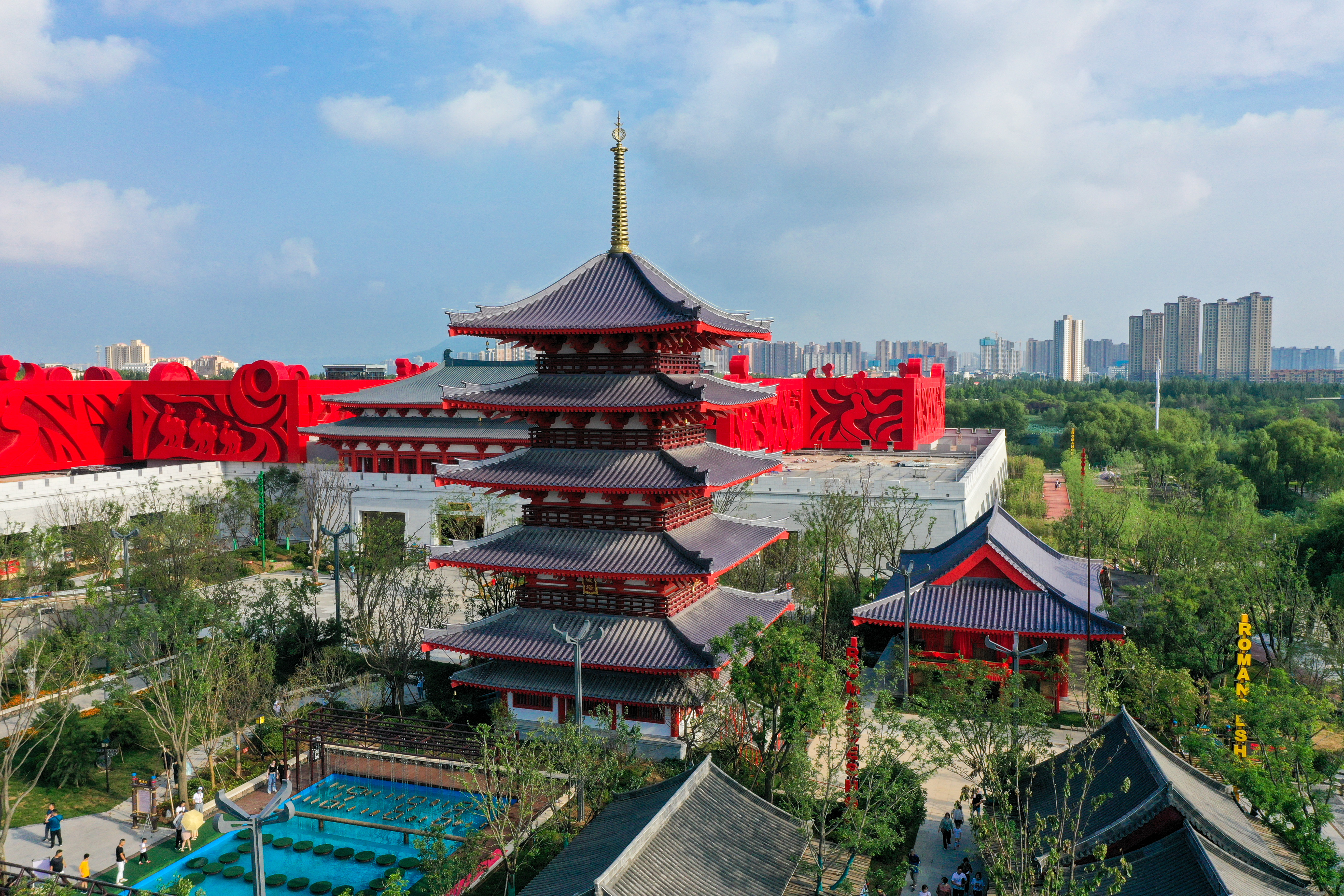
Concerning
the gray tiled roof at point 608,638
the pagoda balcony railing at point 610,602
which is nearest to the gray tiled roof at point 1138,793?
the gray tiled roof at point 608,638

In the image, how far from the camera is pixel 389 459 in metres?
49.6

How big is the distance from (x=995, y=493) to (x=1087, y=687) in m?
39.8

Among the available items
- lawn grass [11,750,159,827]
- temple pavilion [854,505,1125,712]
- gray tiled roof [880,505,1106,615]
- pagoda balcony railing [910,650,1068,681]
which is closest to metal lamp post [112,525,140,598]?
lawn grass [11,750,159,827]

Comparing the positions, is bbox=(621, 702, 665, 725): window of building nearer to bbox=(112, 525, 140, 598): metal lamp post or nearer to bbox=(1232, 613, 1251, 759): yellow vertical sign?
bbox=(1232, 613, 1251, 759): yellow vertical sign

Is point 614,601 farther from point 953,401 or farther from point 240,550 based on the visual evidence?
point 953,401

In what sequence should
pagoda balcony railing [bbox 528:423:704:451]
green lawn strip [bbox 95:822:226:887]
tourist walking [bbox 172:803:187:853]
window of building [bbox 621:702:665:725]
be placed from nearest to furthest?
green lawn strip [bbox 95:822:226:887]
tourist walking [bbox 172:803:187:853]
window of building [bbox 621:702:665:725]
pagoda balcony railing [bbox 528:423:704:451]

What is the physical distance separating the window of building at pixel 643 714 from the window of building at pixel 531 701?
2031mm

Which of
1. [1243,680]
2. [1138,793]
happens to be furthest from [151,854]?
[1243,680]

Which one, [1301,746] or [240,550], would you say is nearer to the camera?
[1301,746]

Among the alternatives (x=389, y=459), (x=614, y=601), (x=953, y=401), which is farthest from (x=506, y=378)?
(x=953, y=401)

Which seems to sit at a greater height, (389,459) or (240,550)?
(389,459)

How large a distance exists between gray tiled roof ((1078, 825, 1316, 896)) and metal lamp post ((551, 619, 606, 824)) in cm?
937

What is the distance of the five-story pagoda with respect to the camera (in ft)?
72.4

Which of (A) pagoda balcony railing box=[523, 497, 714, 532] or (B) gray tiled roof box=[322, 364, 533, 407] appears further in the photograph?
(B) gray tiled roof box=[322, 364, 533, 407]
